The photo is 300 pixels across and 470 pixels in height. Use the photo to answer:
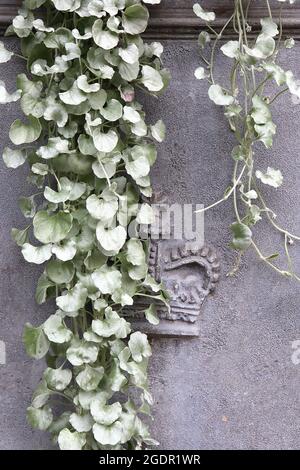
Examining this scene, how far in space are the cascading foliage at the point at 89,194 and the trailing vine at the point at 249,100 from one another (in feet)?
0.54

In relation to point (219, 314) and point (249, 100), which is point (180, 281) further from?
point (249, 100)

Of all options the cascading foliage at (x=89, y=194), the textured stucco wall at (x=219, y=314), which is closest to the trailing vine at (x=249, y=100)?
the textured stucco wall at (x=219, y=314)

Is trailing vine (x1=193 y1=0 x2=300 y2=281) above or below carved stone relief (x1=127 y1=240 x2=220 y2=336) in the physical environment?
above

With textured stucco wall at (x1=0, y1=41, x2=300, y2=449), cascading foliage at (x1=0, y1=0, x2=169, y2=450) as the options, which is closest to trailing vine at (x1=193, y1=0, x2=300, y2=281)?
textured stucco wall at (x1=0, y1=41, x2=300, y2=449)

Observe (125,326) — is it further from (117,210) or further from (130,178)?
(130,178)

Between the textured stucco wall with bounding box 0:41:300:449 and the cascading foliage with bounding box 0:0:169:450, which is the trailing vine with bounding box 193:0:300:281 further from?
the cascading foliage with bounding box 0:0:169:450

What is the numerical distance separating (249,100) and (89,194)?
501 millimetres

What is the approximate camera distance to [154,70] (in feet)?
5.47

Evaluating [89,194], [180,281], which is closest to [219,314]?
[180,281]

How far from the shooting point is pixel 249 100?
5.83 feet

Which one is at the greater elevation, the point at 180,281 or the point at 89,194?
the point at 89,194

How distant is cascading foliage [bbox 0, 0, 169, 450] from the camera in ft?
5.27

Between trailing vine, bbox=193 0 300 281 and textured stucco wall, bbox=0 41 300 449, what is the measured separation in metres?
0.03

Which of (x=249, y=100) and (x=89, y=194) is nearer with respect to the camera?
(x=89, y=194)
